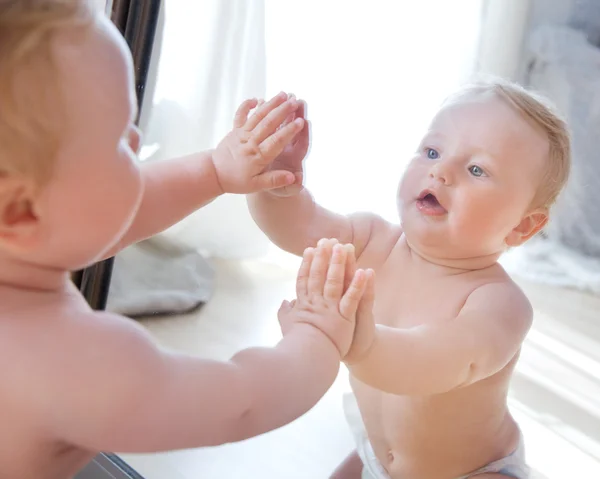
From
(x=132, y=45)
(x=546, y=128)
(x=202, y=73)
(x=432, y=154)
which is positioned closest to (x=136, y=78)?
(x=132, y=45)

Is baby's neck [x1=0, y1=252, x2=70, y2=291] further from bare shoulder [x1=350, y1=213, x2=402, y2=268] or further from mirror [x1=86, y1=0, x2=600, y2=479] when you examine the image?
mirror [x1=86, y1=0, x2=600, y2=479]

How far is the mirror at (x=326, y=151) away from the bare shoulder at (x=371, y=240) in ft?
0.82

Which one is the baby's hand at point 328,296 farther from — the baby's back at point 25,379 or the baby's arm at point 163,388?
the baby's back at point 25,379

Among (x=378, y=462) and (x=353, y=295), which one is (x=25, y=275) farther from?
(x=378, y=462)

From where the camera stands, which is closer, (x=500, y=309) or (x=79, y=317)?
(x=79, y=317)

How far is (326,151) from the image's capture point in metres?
1.33

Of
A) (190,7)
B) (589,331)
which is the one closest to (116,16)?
(190,7)

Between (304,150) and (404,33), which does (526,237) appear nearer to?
(304,150)

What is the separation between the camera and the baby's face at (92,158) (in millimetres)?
452

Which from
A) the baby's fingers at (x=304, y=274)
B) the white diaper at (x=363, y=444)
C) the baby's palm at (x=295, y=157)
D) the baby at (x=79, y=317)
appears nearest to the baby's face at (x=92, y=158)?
the baby at (x=79, y=317)

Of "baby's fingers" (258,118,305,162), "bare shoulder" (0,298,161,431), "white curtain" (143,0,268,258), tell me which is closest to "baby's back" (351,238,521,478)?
"baby's fingers" (258,118,305,162)

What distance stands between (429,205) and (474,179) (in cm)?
5

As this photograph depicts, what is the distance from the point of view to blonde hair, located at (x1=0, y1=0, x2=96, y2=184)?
431 mm

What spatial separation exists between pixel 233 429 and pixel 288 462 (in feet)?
1.61
